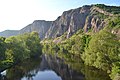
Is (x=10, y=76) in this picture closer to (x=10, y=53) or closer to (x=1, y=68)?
(x=1, y=68)

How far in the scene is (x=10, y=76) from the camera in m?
76.8

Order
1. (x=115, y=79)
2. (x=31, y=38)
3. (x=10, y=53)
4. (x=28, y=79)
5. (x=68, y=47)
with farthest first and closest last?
(x=68, y=47)
(x=31, y=38)
(x=10, y=53)
(x=28, y=79)
(x=115, y=79)

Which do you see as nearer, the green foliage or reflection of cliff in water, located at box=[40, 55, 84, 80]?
the green foliage

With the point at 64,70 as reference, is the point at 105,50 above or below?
above

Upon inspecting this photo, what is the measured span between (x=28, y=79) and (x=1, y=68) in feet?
40.4

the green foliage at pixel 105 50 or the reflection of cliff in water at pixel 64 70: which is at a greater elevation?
the green foliage at pixel 105 50

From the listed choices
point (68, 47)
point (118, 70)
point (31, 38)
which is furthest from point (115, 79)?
point (68, 47)

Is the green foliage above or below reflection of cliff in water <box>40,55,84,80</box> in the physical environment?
above

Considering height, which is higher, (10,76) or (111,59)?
(111,59)

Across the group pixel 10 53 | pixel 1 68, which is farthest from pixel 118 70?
pixel 10 53

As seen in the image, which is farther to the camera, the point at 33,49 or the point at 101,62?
the point at 33,49

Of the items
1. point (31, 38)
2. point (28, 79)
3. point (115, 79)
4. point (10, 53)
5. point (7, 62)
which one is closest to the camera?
point (115, 79)

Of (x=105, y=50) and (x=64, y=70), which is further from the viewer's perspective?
(x=64, y=70)

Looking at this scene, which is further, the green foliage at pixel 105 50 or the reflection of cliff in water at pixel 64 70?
the reflection of cliff in water at pixel 64 70
